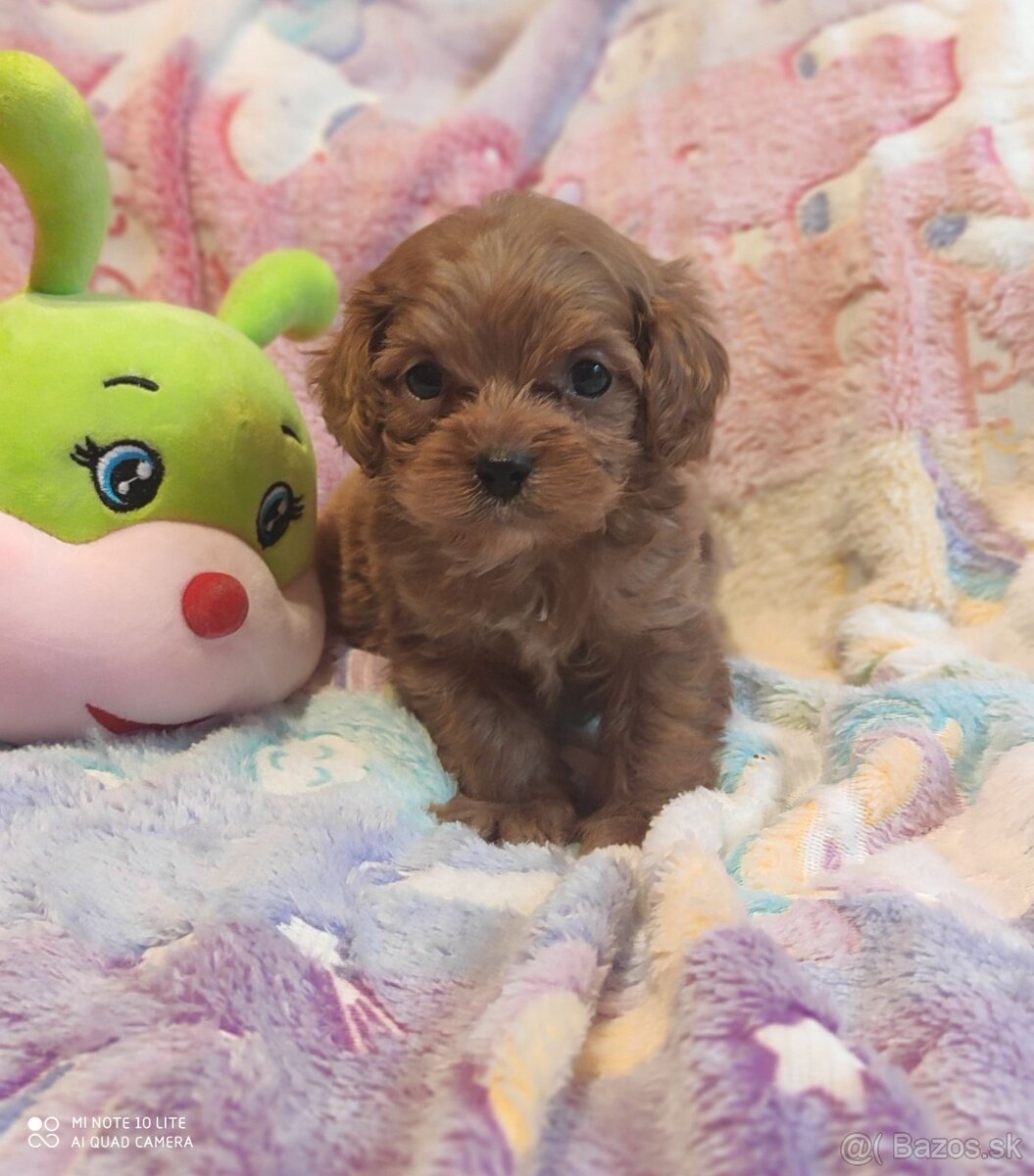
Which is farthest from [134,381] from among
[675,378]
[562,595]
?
[675,378]

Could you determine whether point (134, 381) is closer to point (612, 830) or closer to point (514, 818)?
point (514, 818)

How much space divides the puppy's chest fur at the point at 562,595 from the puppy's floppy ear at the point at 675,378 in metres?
0.14

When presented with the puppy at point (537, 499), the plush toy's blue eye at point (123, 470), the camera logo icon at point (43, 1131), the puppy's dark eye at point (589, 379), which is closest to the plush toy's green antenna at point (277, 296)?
the puppy at point (537, 499)

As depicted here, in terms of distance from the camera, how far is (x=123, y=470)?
6.29 feet

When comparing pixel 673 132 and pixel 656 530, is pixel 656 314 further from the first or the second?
pixel 673 132

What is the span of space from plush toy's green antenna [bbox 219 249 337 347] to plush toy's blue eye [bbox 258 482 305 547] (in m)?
0.42

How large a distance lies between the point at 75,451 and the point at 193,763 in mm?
593

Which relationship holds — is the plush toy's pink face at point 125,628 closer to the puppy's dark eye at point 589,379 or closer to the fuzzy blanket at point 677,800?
the fuzzy blanket at point 677,800

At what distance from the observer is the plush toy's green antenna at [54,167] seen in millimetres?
1826

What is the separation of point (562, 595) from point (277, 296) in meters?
1.03

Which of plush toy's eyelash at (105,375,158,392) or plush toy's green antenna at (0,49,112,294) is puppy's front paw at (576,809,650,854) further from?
plush toy's green antenna at (0,49,112,294)

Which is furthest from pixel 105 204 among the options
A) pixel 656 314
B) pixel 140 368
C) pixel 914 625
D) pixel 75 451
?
pixel 914 625

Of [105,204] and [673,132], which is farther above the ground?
[673,132]

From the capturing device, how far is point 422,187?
2.94 m
